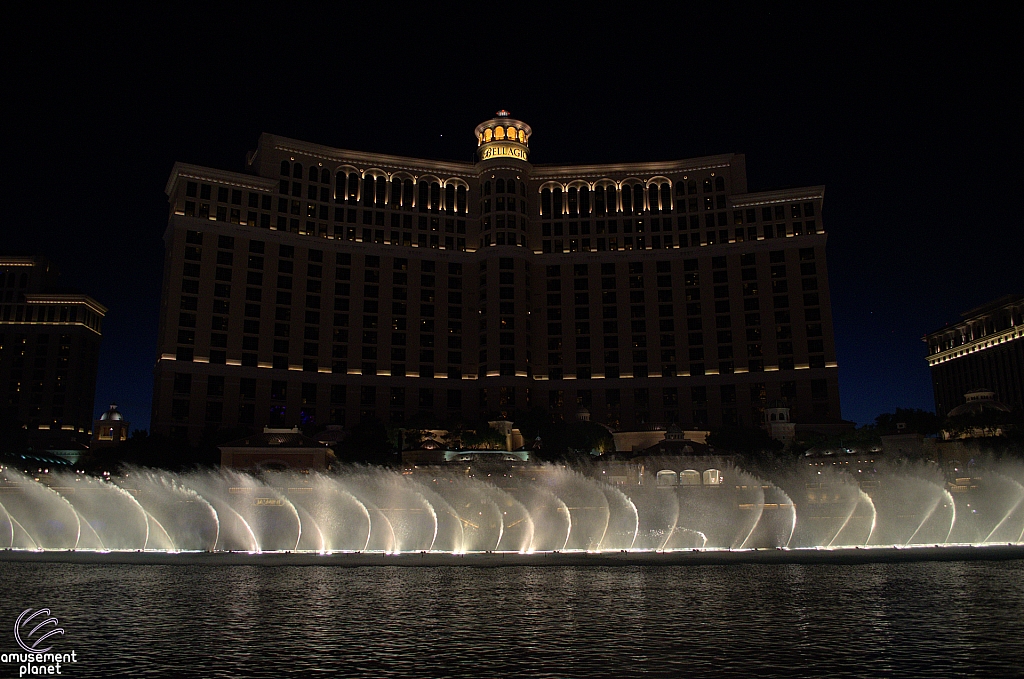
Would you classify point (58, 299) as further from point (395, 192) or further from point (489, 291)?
point (489, 291)

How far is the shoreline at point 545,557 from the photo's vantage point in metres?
41.1

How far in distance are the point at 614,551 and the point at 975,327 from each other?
150696mm

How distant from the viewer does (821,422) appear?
379 feet

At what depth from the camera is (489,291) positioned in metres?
137

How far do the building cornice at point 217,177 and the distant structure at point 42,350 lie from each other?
55486 mm

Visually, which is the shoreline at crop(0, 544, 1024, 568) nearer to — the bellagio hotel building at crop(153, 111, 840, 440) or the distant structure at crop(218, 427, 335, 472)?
the distant structure at crop(218, 427, 335, 472)

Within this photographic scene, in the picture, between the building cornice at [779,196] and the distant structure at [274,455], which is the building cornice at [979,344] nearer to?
the building cornice at [779,196]

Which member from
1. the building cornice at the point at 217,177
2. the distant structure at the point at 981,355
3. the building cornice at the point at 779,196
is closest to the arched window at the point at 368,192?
the building cornice at the point at 217,177

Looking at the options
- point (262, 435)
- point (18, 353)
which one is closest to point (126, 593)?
point (262, 435)

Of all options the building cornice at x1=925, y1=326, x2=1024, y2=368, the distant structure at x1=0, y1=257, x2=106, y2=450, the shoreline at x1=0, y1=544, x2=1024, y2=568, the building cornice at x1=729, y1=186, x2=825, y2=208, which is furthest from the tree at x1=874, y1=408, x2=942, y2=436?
the distant structure at x1=0, y1=257, x2=106, y2=450

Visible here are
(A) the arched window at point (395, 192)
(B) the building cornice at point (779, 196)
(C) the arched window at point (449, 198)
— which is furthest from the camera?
(C) the arched window at point (449, 198)

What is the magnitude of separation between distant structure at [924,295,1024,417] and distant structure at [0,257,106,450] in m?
167

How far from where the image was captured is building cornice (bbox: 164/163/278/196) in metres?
126

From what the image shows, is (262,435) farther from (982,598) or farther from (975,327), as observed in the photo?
(975,327)
